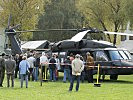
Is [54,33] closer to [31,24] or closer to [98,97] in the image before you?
[31,24]

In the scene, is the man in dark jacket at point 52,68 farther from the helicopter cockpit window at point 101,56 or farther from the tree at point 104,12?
the tree at point 104,12

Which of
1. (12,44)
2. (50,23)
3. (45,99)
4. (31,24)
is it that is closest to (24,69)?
(45,99)

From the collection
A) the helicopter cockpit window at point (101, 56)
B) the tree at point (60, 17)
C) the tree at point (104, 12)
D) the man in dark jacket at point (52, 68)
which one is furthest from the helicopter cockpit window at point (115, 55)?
the tree at point (60, 17)

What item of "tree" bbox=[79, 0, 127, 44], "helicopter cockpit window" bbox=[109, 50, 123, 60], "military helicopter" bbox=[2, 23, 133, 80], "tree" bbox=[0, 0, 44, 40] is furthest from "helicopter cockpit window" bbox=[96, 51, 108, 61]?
"tree" bbox=[0, 0, 44, 40]

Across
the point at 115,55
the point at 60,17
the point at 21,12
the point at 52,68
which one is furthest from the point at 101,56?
the point at 60,17

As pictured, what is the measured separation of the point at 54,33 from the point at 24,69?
1663 inches

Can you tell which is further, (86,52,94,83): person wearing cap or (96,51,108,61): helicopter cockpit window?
(96,51,108,61): helicopter cockpit window

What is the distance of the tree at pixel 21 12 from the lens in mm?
50469

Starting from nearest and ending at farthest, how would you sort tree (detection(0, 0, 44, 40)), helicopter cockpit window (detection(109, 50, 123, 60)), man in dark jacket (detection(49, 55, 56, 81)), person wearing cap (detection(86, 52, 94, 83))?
person wearing cap (detection(86, 52, 94, 83)), helicopter cockpit window (detection(109, 50, 123, 60)), man in dark jacket (detection(49, 55, 56, 81)), tree (detection(0, 0, 44, 40))

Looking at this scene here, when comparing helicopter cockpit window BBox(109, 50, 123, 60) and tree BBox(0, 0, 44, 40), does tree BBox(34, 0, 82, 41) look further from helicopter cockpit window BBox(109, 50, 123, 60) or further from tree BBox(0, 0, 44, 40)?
helicopter cockpit window BBox(109, 50, 123, 60)

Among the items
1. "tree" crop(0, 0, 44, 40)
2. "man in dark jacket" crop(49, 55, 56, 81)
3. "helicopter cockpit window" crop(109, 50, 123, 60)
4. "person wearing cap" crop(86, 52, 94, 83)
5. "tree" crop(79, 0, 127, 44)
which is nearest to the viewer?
"person wearing cap" crop(86, 52, 94, 83)

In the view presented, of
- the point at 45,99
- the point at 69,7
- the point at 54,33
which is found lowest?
the point at 45,99

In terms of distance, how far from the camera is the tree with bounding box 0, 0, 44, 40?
50.5 meters

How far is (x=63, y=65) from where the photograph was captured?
26.6 m
